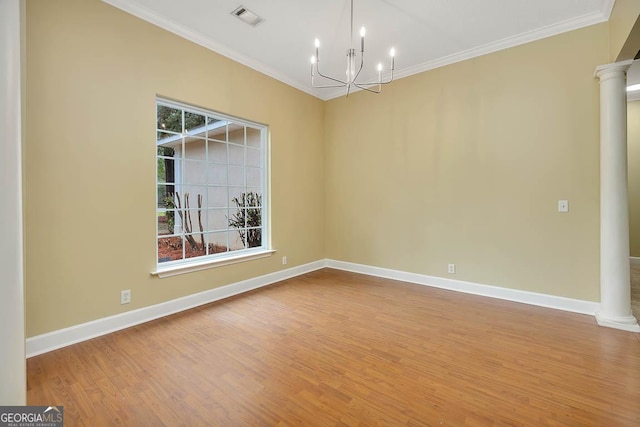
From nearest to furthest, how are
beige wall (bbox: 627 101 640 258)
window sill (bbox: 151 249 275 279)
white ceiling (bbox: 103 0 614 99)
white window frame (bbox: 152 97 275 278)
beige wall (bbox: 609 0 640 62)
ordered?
1. beige wall (bbox: 609 0 640 62)
2. white ceiling (bbox: 103 0 614 99)
3. window sill (bbox: 151 249 275 279)
4. white window frame (bbox: 152 97 275 278)
5. beige wall (bbox: 627 101 640 258)

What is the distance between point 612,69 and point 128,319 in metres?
5.20

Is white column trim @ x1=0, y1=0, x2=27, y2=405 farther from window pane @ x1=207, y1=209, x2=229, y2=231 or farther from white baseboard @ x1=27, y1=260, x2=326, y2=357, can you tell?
window pane @ x1=207, y1=209, x2=229, y2=231

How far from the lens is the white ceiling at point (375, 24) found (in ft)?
8.56

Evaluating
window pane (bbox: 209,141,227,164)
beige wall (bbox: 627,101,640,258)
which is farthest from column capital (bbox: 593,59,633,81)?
window pane (bbox: 209,141,227,164)

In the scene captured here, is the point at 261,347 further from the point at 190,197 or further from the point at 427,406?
the point at 190,197

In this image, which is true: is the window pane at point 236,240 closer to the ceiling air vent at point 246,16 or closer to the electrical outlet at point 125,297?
the electrical outlet at point 125,297

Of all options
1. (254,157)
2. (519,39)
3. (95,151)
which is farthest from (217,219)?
(519,39)

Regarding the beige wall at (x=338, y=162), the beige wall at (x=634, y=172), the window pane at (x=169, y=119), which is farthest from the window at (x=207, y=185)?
the beige wall at (x=634, y=172)

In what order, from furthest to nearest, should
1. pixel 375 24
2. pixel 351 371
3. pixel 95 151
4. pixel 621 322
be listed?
1. pixel 375 24
2. pixel 621 322
3. pixel 95 151
4. pixel 351 371

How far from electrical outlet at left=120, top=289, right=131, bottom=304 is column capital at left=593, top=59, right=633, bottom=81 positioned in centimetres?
507

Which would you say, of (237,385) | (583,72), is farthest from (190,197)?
(583,72)

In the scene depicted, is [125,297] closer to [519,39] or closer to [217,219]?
[217,219]

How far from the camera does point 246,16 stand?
2777mm

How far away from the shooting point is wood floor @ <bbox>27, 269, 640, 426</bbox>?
1548 millimetres
